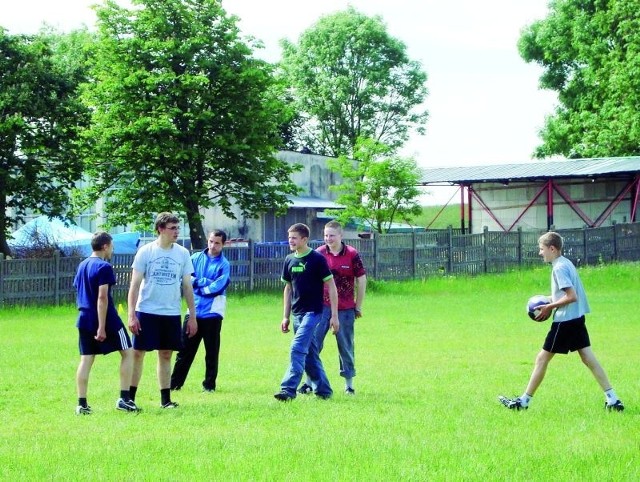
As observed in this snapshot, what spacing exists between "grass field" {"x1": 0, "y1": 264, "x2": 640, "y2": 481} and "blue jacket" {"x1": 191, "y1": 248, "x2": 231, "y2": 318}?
0.94 meters

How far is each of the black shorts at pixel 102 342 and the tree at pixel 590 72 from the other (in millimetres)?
46530

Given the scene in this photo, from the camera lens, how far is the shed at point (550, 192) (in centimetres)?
4953

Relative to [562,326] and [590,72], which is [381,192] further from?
[562,326]

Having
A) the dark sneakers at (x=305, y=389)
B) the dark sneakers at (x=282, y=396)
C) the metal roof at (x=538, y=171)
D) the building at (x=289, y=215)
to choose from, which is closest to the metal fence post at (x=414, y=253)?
the building at (x=289, y=215)

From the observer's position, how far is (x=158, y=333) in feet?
36.6

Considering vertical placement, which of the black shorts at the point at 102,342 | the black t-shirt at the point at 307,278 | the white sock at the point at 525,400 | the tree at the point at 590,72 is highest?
the tree at the point at 590,72

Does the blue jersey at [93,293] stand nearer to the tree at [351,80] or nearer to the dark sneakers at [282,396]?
the dark sneakers at [282,396]

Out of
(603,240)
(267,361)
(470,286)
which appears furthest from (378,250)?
(267,361)

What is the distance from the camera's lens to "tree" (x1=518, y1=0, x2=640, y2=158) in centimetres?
5528

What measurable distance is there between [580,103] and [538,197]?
36.5 ft

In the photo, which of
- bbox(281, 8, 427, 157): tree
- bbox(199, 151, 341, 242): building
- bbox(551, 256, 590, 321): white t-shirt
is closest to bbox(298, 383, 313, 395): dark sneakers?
bbox(551, 256, 590, 321): white t-shirt

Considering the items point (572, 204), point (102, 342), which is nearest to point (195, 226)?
point (572, 204)

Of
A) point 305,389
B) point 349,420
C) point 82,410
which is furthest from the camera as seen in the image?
point 305,389

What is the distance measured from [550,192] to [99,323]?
1609 inches
